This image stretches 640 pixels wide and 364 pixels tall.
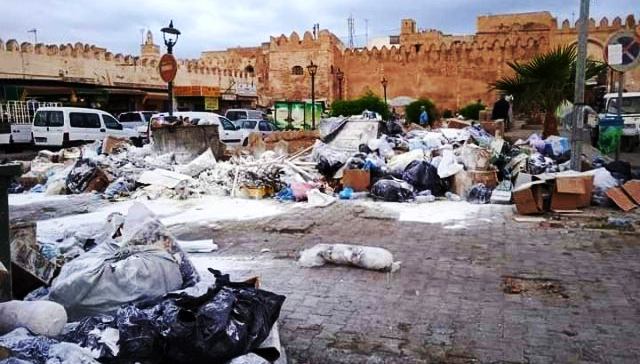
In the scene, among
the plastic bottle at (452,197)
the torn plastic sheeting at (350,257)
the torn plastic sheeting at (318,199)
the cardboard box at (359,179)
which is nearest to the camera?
the torn plastic sheeting at (350,257)

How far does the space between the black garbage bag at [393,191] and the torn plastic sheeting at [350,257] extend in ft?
12.3

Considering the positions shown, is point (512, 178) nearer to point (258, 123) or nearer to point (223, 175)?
point (223, 175)

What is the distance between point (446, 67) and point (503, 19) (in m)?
7.29

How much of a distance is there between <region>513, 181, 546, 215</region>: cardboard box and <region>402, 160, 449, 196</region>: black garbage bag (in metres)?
1.91

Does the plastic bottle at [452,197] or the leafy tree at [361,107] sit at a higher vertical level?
the leafy tree at [361,107]

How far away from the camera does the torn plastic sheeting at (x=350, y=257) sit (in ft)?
16.7

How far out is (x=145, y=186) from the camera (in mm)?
10125

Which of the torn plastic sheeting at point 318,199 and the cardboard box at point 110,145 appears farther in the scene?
the cardboard box at point 110,145

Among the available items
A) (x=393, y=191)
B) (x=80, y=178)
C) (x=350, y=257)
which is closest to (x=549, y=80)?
(x=393, y=191)

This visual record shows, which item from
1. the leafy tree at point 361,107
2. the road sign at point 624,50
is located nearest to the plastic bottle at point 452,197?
the road sign at point 624,50

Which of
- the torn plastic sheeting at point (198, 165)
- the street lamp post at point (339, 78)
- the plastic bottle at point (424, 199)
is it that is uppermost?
the street lamp post at point (339, 78)

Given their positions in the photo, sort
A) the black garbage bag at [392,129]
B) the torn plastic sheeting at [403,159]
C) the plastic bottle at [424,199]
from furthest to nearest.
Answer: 1. the black garbage bag at [392,129]
2. the torn plastic sheeting at [403,159]
3. the plastic bottle at [424,199]

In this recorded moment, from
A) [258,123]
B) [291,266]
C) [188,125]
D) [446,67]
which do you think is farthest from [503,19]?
[291,266]

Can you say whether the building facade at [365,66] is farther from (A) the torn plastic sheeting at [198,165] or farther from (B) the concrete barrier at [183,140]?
(A) the torn plastic sheeting at [198,165]
